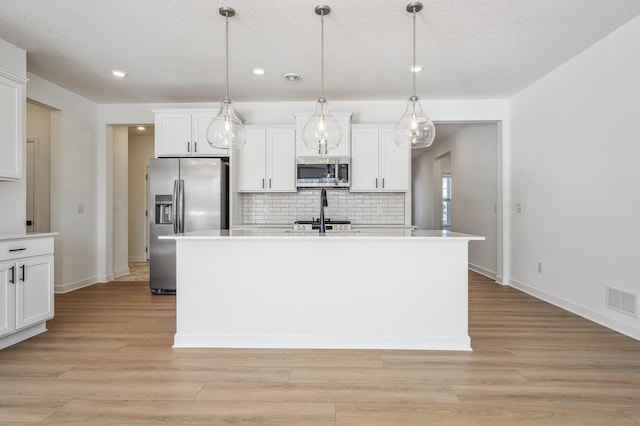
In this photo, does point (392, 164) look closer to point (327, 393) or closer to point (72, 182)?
point (327, 393)

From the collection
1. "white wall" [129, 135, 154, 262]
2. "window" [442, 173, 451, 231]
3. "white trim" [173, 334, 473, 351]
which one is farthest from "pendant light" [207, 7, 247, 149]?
"window" [442, 173, 451, 231]

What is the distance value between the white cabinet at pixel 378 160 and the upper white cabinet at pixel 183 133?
1.77 metres

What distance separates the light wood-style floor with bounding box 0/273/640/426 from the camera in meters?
1.88

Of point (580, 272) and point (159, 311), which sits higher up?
point (580, 272)

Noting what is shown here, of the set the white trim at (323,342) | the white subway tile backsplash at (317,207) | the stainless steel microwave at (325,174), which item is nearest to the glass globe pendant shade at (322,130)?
the white trim at (323,342)

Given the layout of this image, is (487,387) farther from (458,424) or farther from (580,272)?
(580,272)

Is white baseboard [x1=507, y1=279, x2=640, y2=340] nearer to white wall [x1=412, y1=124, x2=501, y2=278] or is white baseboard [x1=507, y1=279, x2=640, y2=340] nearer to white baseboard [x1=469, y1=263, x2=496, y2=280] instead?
white baseboard [x1=469, y1=263, x2=496, y2=280]

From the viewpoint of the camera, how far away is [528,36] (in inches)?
129

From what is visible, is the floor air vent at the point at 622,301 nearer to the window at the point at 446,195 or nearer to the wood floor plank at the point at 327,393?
the wood floor plank at the point at 327,393

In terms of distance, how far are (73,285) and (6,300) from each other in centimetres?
230

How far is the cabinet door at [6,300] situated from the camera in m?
2.75

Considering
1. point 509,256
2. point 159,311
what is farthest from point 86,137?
point 509,256

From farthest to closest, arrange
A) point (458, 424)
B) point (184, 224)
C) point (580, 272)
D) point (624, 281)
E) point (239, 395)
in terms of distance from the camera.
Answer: point (184, 224) < point (580, 272) < point (624, 281) < point (239, 395) < point (458, 424)

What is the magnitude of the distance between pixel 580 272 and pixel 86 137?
644cm
